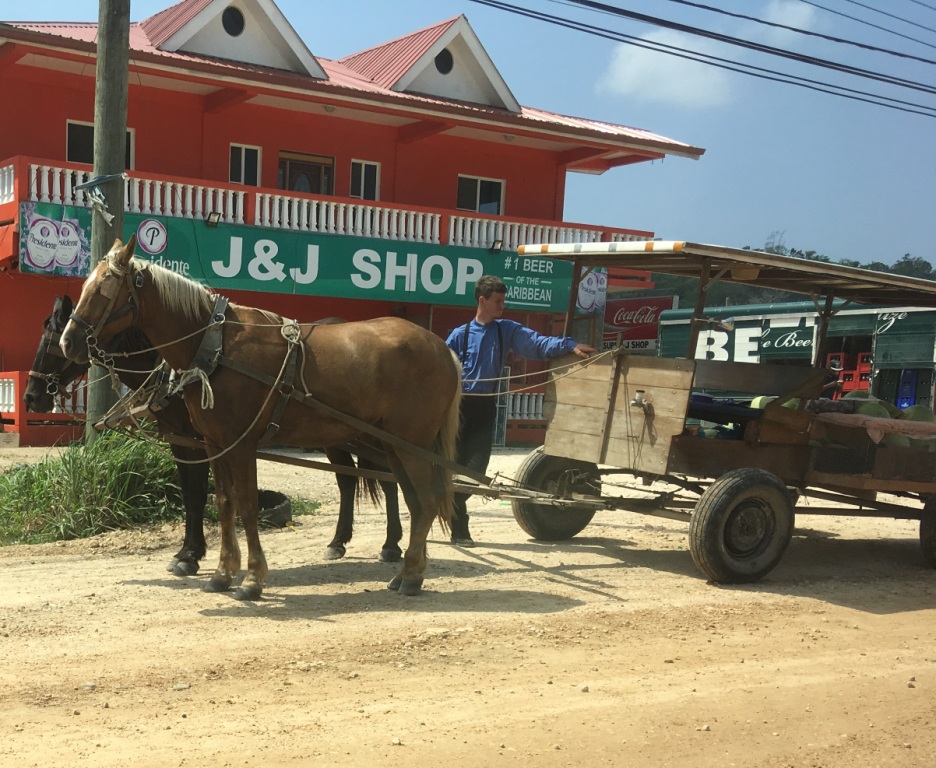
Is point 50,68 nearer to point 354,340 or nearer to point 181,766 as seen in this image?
point 354,340

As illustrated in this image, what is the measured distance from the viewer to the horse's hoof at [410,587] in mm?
6711

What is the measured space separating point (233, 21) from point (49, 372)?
48.3 feet

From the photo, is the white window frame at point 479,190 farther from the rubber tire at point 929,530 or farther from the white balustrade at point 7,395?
the rubber tire at point 929,530

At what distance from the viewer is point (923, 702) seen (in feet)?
16.3

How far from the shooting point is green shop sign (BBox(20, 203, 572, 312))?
15797 millimetres

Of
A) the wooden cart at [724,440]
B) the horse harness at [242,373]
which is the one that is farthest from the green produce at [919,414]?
the horse harness at [242,373]

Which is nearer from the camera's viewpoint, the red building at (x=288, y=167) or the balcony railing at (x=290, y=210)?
the balcony railing at (x=290, y=210)

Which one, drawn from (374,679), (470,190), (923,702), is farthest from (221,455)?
(470,190)

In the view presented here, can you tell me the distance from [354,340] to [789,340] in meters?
16.1

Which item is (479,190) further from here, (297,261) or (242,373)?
(242,373)

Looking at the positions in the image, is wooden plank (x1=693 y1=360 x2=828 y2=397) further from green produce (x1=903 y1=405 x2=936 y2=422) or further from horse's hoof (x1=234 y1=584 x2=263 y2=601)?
horse's hoof (x1=234 y1=584 x2=263 y2=601)

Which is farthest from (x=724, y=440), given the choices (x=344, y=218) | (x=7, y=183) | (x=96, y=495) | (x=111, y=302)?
(x=7, y=183)

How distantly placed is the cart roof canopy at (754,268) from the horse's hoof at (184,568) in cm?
338

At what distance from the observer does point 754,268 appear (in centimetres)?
744
